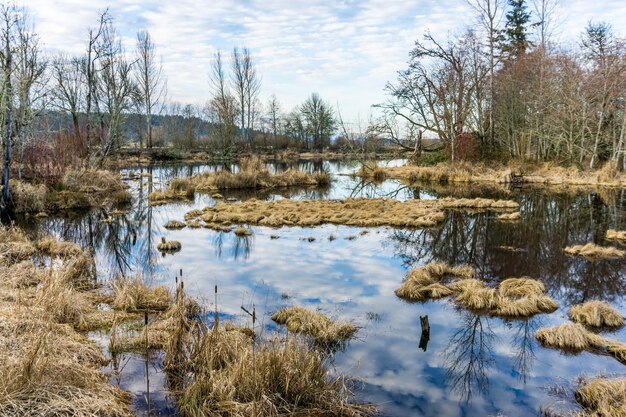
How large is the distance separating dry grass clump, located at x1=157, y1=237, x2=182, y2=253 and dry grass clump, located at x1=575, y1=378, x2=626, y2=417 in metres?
8.94

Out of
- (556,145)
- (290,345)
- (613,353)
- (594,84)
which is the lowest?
(613,353)

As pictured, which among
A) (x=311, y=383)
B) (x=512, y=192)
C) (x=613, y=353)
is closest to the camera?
(x=311, y=383)

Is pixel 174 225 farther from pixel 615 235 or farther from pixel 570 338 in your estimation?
pixel 615 235

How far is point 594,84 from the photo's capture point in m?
24.0

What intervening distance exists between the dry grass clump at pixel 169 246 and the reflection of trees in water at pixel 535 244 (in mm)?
5301

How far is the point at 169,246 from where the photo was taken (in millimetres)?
11445

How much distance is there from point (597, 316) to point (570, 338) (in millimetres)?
1037

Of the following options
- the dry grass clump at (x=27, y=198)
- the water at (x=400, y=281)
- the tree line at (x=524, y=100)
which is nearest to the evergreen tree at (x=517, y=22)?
the tree line at (x=524, y=100)

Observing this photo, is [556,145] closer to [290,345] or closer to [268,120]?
[290,345]

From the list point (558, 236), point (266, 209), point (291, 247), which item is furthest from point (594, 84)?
point (291, 247)

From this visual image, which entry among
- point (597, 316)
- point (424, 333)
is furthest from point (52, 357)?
point (597, 316)

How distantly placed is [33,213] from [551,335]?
15746mm

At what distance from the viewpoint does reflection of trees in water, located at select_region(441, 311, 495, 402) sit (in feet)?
17.3

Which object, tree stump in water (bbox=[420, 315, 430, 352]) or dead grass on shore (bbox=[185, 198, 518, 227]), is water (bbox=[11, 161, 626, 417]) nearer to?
tree stump in water (bbox=[420, 315, 430, 352])
